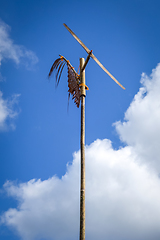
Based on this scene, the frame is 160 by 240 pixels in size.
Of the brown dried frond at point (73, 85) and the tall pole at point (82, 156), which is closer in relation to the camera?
the tall pole at point (82, 156)

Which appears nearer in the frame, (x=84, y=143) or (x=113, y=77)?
(x=84, y=143)

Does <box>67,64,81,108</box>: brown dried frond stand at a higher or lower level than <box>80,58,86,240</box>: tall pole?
higher

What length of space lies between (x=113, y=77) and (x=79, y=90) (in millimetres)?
1795

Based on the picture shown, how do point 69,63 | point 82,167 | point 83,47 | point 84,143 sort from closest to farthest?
point 82,167 < point 84,143 < point 83,47 < point 69,63

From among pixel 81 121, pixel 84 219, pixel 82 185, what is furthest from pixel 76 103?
pixel 84 219

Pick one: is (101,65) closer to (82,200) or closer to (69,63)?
(69,63)

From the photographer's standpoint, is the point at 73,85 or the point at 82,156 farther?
the point at 73,85

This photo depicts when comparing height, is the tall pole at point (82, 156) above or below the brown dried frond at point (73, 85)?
below

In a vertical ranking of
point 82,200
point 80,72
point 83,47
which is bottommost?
point 82,200

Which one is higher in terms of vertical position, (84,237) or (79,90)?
(79,90)

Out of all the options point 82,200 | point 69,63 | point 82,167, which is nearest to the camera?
point 82,200

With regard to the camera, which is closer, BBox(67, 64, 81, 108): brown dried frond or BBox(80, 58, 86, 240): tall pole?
BBox(80, 58, 86, 240): tall pole

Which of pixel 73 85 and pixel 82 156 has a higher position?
pixel 73 85

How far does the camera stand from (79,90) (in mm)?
8922
